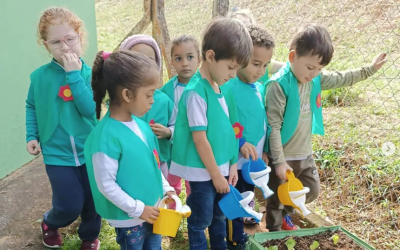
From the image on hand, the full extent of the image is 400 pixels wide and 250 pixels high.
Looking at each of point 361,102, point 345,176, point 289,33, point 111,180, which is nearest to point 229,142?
point 111,180

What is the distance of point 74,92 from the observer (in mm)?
2482

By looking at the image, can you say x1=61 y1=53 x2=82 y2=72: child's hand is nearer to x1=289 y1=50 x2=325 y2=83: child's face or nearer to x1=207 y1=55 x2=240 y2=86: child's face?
x1=207 y1=55 x2=240 y2=86: child's face

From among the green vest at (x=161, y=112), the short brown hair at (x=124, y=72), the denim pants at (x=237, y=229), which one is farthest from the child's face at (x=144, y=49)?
the denim pants at (x=237, y=229)

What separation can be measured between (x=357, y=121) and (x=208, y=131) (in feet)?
8.35

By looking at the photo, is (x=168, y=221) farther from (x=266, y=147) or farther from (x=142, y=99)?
(x=266, y=147)

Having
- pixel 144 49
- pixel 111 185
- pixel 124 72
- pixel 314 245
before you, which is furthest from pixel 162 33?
pixel 111 185

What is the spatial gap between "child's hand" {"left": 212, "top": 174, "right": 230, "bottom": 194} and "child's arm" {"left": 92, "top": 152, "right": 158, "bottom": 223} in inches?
22.3

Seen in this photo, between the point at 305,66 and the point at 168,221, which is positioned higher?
the point at 305,66

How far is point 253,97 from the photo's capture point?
2.67 metres

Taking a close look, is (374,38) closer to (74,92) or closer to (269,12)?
(269,12)

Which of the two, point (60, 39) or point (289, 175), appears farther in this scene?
point (289, 175)

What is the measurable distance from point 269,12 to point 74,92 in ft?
15.2

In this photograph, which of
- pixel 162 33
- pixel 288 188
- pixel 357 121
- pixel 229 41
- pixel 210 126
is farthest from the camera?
pixel 162 33

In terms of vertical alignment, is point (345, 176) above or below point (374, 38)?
below
